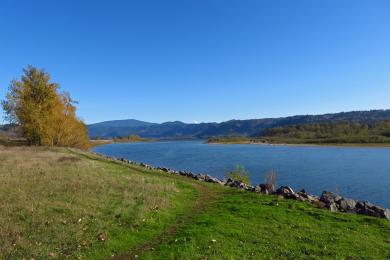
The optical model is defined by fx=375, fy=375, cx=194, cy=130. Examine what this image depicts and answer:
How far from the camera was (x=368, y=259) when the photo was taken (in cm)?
1323

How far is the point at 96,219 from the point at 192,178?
1933 cm

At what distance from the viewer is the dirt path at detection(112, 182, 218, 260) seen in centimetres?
1391

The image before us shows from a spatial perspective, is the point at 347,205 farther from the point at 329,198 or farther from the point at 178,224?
the point at 178,224

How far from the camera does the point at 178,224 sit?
17.7 m

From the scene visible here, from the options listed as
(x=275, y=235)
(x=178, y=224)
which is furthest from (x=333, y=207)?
(x=178, y=224)

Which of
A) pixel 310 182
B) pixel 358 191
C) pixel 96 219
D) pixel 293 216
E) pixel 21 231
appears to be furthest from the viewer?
pixel 310 182

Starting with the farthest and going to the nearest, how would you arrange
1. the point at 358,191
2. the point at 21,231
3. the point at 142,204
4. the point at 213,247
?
the point at 358,191 → the point at 142,204 → the point at 21,231 → the point at 213,247

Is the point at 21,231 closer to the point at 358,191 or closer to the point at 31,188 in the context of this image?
the point at 31,188

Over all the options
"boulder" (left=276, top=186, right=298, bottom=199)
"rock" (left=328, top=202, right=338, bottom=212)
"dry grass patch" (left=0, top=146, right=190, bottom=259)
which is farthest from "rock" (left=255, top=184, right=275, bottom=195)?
"dry grass patch" (left=0, top=146, right=190, bottom=259)

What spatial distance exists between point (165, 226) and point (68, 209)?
4984 millimetres

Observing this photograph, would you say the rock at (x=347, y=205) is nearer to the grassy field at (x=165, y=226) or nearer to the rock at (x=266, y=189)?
the grassy field at (x=165, y=226)

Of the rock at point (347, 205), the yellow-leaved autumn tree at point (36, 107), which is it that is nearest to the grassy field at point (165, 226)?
the rock at point (347, 205)

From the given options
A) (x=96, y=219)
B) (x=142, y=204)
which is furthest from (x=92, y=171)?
(x=96, y=219)

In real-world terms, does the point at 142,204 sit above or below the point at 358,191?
above
